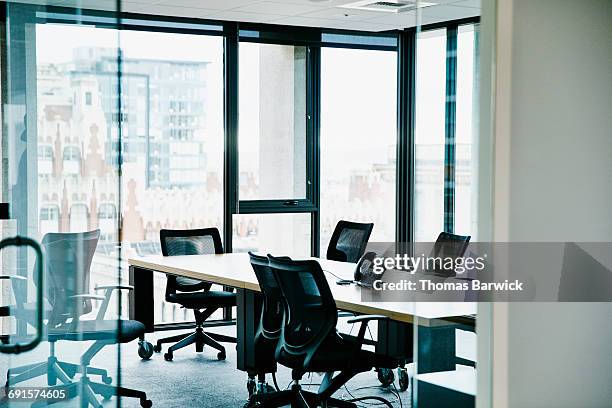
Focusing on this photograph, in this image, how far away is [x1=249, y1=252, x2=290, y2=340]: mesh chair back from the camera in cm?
536

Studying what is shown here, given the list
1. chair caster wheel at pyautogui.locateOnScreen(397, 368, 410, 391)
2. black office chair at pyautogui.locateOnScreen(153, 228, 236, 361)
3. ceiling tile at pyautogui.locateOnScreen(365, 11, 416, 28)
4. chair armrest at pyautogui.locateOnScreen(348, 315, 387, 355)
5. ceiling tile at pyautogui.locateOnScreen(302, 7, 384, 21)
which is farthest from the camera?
ceiling tile at pyautogui.locateOnScreen(365, 11, 416, 28)

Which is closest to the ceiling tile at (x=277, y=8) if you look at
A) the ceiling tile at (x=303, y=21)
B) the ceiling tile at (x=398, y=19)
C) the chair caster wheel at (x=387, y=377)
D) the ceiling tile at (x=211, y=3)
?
the ceiling tile at (x=211, y=3)

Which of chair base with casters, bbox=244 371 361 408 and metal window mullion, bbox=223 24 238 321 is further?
metal window mullion, bbox=223 24 238 321

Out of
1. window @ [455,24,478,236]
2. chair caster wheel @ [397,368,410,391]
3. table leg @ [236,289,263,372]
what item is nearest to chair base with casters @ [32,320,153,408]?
window @ [455,24,478,236]

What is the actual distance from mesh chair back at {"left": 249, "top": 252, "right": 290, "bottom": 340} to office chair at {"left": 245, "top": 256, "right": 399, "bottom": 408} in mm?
156

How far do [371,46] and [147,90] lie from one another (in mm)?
2552

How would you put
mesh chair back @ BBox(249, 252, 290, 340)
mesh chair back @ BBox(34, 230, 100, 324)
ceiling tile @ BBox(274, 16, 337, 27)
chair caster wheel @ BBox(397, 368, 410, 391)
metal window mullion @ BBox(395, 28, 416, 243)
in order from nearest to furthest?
mesh chair back @ BBox(34, 230, 100, 324)
mesh chair back @ BBox(249, 252, 290, 340)
chair caster wheel @ BBox(397, 368, 410, 391)
ceiling tile @ BBox(274, 16, 337, 27)
metal window mullion @ BBox(395, 28, 416, 243)

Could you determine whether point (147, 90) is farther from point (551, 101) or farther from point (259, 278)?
point (551, 101)

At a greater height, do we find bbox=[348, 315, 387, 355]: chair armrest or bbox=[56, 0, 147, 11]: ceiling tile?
bbox=[56, 0, 147, 11]: ceiling tile

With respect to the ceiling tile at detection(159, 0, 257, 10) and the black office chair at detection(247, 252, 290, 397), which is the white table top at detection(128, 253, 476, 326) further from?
the ceiling tile at detection(159, 0, 257, 10)

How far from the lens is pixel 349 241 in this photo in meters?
7.65

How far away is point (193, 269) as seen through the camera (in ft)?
21.7

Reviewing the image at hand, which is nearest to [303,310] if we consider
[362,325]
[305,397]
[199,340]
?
[362,325]

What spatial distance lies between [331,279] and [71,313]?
2823 mm
